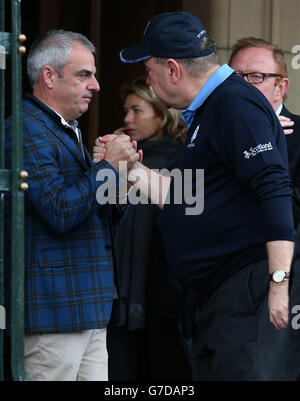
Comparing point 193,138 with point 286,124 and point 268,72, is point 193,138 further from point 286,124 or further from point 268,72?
point 268,72

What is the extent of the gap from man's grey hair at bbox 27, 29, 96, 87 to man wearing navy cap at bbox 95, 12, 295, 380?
0.36m

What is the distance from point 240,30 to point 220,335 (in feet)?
8.30

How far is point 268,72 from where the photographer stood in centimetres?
381

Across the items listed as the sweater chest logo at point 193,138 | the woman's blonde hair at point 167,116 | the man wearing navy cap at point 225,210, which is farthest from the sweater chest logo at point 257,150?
the woman's blonde hair at point 167,116

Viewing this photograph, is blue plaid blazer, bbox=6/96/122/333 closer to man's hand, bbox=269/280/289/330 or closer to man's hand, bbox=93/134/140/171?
man's hand, bbox=93/134/140/171

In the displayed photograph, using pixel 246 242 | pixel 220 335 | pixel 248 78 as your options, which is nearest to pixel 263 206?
pixel 246 242

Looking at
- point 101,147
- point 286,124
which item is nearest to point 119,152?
point 101,147

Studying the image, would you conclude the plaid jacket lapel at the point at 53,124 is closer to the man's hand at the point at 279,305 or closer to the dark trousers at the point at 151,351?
the man's hand at the point at 279,305

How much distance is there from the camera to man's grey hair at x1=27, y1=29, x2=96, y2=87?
3.40 m

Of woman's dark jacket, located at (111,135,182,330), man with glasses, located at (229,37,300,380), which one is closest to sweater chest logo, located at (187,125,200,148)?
man with glasses, located at (229,37,300,380)

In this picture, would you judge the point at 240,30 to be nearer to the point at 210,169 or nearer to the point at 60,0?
the point at 60,0

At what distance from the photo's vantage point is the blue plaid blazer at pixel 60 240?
10.2 ft

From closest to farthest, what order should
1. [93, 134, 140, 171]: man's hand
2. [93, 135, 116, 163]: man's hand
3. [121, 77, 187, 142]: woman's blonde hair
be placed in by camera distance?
[93, 134, 140, 171]: man's hand < [93, 135, 116, 163]: man's hand < [121, 77, 187, 142]: woman's blonde hair
